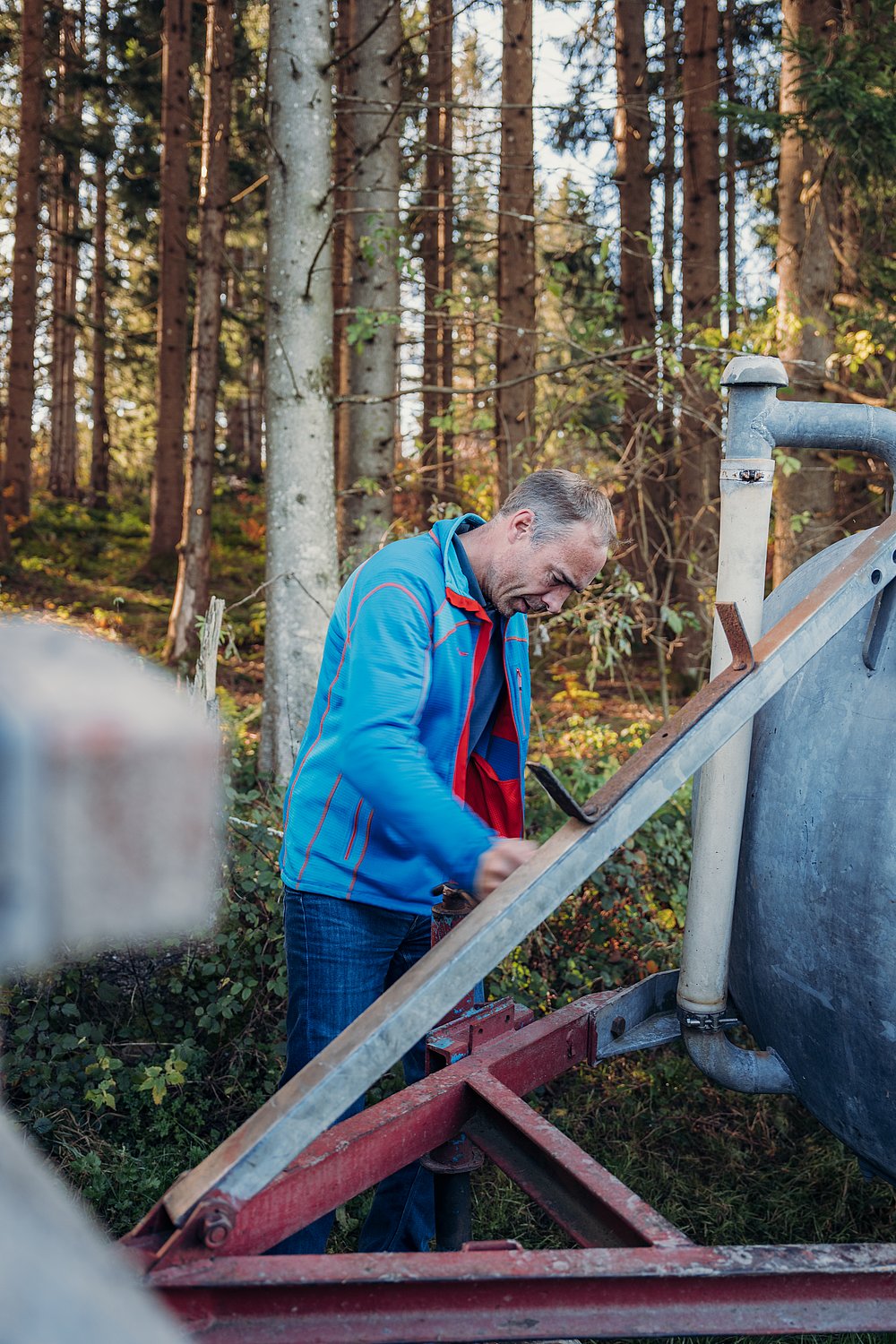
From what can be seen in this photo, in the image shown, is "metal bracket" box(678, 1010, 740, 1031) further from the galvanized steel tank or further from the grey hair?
the grey hair

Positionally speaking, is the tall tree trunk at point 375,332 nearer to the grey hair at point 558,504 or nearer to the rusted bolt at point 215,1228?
the grey hair at point 558,504

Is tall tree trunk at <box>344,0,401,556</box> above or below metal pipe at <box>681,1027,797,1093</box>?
above

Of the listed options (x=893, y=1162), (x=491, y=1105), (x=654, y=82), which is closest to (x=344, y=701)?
(x=491, y=1105)

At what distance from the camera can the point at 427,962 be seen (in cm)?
184

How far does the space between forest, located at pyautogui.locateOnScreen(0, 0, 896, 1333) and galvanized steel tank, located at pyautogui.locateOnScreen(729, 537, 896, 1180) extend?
1.49m

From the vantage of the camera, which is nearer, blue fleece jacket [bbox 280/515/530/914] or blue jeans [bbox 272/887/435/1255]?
blue fleece jacket [bbox 280/515/530/914]

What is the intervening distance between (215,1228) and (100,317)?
71.0ft

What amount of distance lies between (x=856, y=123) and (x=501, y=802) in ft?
22.0

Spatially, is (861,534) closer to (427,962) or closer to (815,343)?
(427,962)

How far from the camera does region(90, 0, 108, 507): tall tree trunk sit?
18734 millimetres

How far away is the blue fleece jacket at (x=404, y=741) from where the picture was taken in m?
2.22

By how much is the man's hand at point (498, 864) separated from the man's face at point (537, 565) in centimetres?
77

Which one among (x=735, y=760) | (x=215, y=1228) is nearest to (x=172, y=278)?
(x=735, y=760)

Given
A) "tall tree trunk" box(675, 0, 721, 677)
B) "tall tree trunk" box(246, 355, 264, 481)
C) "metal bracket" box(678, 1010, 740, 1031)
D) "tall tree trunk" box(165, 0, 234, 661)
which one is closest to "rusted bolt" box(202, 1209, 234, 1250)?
"metal bracket" box(678, 1010, 740, 1031)
